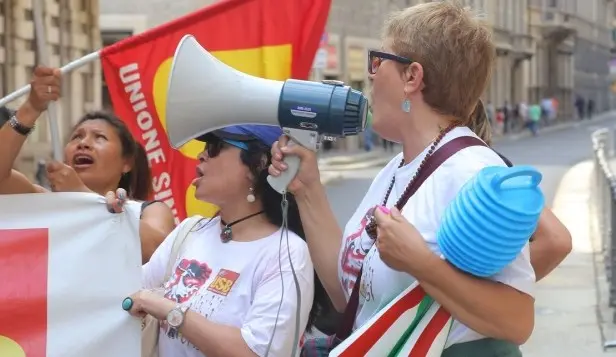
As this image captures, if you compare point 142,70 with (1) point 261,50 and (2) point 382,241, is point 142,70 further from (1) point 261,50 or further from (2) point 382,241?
(2) point 382,241

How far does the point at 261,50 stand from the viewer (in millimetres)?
4773

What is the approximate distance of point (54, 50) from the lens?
15336mm

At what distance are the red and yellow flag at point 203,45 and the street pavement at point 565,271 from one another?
2.94m

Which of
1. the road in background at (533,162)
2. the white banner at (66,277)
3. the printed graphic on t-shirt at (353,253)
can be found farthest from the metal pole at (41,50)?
the road in background at (533,162)

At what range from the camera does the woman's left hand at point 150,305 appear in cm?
284

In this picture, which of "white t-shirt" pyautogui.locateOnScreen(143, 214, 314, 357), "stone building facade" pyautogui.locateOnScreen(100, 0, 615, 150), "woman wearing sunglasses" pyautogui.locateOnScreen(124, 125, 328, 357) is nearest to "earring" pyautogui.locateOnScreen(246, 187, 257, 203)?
"woman wearing sunglasses" pyautogui.locateOnScreen(124, 125, 328, 357)

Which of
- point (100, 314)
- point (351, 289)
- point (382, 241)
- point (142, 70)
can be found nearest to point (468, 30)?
point (382, 241)

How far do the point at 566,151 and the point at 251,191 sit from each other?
32.7 m

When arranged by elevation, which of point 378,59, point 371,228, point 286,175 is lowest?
point 371,228

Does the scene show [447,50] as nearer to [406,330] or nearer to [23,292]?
[406,330]

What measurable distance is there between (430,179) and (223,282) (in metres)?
0.78

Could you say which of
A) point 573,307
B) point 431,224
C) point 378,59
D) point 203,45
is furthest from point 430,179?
point 573,307

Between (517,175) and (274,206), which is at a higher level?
(517,175)

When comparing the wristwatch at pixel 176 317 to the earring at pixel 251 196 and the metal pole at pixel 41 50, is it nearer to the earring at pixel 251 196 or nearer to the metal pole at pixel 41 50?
the earring at pixel 251 196
